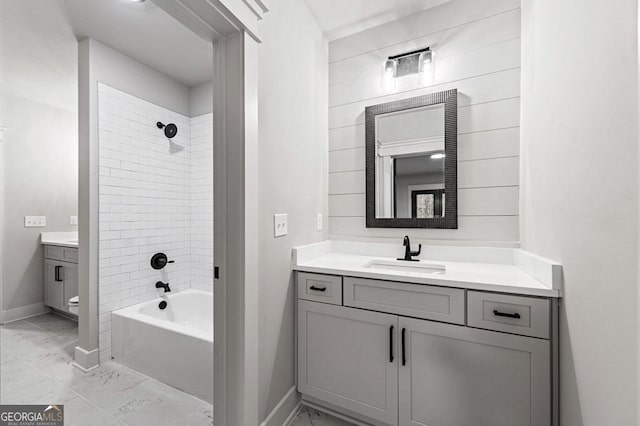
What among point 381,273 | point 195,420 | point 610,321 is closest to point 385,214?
point 381,273

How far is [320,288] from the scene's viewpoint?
153 centimetres

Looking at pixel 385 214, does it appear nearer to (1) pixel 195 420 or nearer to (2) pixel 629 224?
(2) pixel 629 224

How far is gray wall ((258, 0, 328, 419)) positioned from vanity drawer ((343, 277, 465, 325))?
1.30 ft

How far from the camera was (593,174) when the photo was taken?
800 mm

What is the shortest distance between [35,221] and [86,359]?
2004mm

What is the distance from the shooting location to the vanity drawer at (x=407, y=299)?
1.24 m

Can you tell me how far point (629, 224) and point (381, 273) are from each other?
0.90m

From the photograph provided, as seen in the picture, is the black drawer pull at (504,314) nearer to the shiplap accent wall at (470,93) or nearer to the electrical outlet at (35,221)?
the shiplap accent wall at (470,93)

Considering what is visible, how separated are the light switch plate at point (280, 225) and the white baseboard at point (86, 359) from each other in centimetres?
187

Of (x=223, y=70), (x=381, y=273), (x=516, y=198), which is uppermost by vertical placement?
(x=223, y=70)

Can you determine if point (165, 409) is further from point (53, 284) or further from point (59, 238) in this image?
point (59, 238)

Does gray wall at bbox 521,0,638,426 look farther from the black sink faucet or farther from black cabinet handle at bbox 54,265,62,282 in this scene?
black cabinet handle at bbox 54,265,62,282

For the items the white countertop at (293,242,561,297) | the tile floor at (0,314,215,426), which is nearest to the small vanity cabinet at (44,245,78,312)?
the tile floor at (0,314,215,426)

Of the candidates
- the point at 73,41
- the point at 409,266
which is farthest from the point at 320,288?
the point at 73,41
